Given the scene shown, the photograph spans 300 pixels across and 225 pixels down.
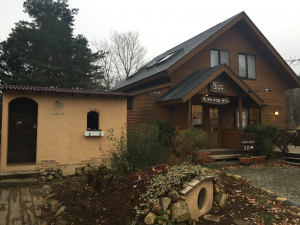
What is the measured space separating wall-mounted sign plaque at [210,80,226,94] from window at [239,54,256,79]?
406 cm

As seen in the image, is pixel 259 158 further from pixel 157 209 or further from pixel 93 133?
pixel 157 209

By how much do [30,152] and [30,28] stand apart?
47.9ft

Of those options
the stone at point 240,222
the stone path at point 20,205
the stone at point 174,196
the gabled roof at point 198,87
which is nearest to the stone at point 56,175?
the stone path at point 20,205

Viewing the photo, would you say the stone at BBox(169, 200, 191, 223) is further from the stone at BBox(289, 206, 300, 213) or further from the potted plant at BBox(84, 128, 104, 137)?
the potted plant at BBox(84, 128, 104, 137)

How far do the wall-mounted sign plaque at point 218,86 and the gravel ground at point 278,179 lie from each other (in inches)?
140

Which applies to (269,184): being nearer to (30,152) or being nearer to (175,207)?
(175,207)

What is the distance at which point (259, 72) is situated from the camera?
14523mm

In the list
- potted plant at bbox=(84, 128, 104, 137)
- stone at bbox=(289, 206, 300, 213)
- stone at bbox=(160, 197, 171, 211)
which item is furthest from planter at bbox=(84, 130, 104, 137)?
stone at bbox=(289, 206, 300, 213)

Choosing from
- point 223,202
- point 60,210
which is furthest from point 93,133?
point 223,202

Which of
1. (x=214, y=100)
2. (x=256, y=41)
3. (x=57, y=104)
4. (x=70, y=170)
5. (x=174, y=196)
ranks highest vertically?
(x=256, y=41)

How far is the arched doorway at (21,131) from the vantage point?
8.84 m

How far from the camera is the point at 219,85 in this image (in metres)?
10.7

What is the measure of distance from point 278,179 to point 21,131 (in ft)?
30.5

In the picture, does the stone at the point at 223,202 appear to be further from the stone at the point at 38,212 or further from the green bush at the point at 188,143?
the stone at the point at 38,212
